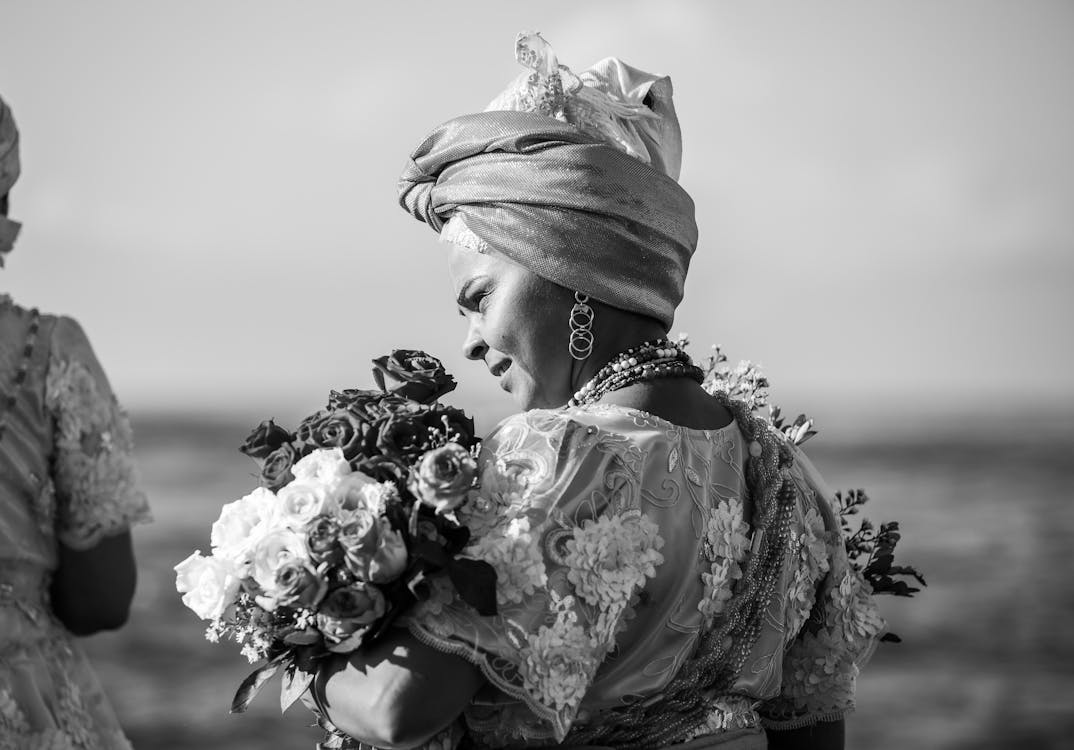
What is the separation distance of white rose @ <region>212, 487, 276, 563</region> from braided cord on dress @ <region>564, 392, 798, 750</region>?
2.38 feet

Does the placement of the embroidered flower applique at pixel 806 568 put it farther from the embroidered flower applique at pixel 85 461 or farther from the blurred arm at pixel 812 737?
the embroidered flower applique at pixel 85 461

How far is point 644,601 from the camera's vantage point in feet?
8.91

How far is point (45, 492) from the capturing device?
2328 mm

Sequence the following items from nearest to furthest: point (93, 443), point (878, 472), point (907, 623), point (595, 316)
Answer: point (93, 443), point (595, 316), point (907, 623), point (878, 472)

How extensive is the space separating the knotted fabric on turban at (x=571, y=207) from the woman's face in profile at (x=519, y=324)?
0.15 ft

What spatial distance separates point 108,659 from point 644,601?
1941 centimetres

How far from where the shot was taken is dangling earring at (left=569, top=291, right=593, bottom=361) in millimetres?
2939

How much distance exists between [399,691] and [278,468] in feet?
1.55

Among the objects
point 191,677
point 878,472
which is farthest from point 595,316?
point 878,472

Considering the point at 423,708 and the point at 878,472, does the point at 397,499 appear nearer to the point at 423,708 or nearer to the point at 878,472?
the point at 423,708

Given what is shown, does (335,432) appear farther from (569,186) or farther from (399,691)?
(569,186)

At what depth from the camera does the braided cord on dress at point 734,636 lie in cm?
277

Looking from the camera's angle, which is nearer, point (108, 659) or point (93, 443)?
point (93, 443)

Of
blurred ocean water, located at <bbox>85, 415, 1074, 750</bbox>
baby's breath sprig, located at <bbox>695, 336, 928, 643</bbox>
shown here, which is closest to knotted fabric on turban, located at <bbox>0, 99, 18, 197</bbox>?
baby's breath sprig, located at <bbox>695, 336, 928, 643</bbox>
